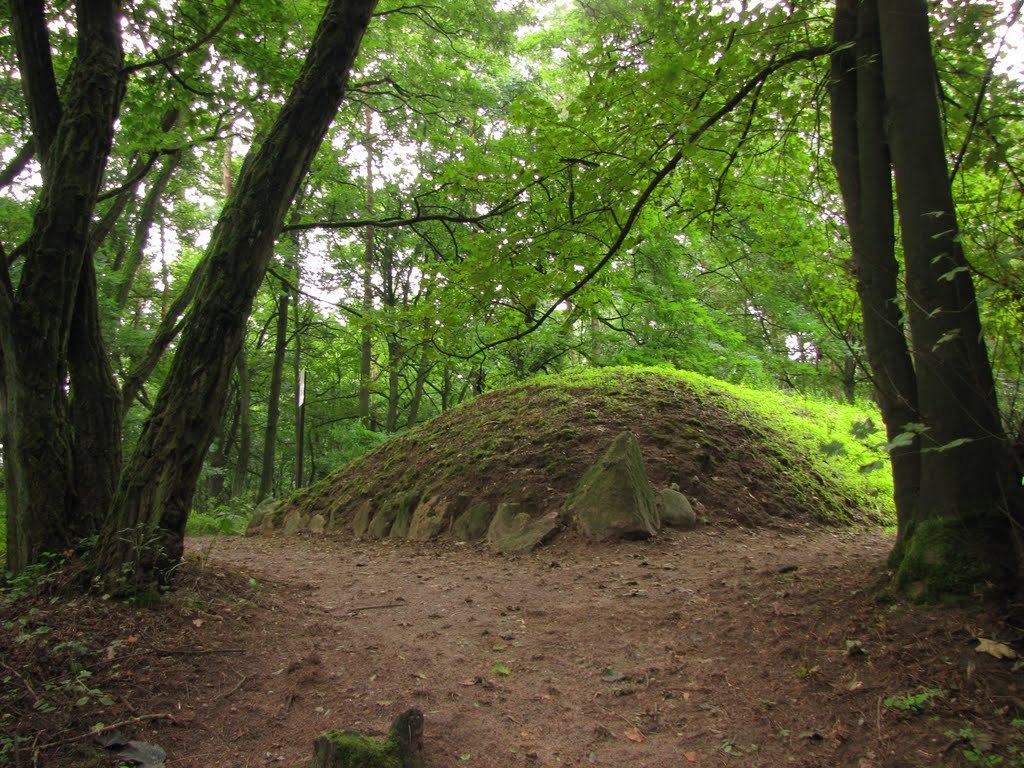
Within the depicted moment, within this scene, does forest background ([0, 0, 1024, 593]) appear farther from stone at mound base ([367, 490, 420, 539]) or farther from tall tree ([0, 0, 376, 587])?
stone at mound base ([367, 490, 420, 539])

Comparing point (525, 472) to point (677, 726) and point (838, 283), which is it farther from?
point (677, 726)

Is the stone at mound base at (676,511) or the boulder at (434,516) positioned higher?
the stone at mound base at (676,511)

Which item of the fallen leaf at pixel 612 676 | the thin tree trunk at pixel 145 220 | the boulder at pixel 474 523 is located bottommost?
the fallen leaf at pixel 612 676

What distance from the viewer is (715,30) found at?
4.02 meters

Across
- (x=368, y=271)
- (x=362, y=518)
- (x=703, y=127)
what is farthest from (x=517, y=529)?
(x=368, y=271)

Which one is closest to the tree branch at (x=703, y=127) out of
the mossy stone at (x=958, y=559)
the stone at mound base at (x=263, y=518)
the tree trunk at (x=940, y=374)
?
the tree trunk at (x=940, y=374)

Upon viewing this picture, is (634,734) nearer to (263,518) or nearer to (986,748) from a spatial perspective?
(986,748)

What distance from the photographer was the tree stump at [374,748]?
2.26 meters

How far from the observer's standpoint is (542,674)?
137 inches

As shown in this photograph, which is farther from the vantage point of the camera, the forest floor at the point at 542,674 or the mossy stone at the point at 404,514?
the mossy stone at the point at 404,514

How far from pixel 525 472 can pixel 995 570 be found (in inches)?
209

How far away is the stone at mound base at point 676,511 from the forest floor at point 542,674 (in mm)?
1580

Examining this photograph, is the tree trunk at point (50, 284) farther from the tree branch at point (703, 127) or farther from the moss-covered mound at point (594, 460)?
the moss-covered mound at point (594, 460)

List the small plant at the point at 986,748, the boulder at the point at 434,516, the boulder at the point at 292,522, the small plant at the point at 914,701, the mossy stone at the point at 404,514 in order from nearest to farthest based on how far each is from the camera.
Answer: the small plant at the point at 986,748, the small plant at the point at 914,701, the boulder at the point at 434,516, the mossy stone at the point at 404,514, the boulder at the point at 292,522
